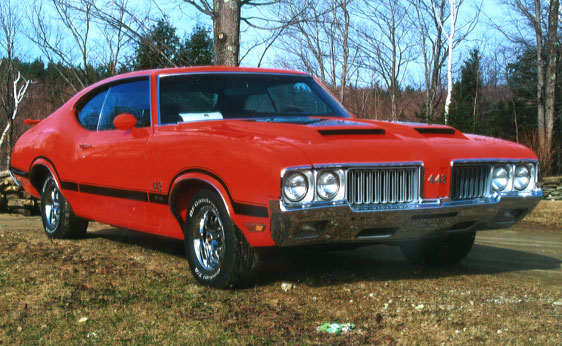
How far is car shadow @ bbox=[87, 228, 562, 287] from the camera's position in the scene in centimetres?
490

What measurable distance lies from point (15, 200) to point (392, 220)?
32.3 feet

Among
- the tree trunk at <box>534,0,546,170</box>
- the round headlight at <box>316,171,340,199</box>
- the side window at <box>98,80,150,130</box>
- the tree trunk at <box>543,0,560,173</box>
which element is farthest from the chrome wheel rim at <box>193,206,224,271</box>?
the tree trunk at <box>534,0,546,170</box>

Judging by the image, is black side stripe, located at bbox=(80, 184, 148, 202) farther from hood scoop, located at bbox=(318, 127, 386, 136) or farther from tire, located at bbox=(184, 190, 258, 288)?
hood scoop, located at bbox=(318, 127, 386, 136)

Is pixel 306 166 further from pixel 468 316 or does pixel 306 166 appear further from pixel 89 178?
pixel 89 178

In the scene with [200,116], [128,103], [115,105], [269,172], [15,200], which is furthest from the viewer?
[15,200]

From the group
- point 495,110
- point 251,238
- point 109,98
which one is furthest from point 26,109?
point 251,238

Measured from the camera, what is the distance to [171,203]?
4.93m

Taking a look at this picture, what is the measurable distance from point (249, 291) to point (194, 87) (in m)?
1.90

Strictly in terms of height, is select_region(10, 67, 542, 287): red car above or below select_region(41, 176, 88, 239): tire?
above

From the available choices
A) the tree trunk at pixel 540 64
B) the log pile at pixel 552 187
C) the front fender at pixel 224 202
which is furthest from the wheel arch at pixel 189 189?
the tree trunk at pixel 540 64

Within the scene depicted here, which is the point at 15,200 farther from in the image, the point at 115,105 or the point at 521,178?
the point at 521,178

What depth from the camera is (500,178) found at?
4.75 metres

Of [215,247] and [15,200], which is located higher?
[215,247]

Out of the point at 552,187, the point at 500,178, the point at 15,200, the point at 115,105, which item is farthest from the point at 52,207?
the point at 552,187
